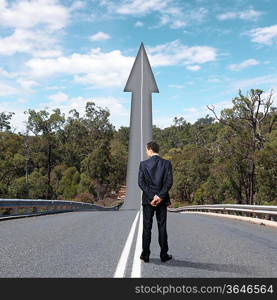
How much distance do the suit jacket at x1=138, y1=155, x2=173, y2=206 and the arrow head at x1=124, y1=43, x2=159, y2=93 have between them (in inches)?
1159

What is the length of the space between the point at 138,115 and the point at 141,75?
5.69 m

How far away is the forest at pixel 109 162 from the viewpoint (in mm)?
52688

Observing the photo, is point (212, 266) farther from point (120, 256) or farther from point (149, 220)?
point (120, 256)

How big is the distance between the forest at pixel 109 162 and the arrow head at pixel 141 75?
17861 mm

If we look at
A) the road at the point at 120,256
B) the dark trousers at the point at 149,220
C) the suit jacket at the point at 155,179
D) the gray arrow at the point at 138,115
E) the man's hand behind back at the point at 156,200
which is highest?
the gray arrow at the point at 138,115

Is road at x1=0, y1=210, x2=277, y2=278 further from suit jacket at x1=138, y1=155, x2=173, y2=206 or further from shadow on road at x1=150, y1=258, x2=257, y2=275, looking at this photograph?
suit jacket at x1=138, y1=155, x2=173, y2=206

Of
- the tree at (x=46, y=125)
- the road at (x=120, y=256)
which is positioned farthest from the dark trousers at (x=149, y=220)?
the tree at (x=46, y=125)

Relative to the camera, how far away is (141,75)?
36.1 metres

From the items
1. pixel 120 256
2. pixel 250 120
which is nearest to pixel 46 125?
pixel 250 120

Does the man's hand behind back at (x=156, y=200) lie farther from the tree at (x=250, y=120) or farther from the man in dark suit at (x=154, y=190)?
the tree at (x=250, y=120)

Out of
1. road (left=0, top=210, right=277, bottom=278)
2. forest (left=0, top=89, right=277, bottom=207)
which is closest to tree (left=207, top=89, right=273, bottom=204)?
forest (left=0, top=89, right=277, bottom=207)

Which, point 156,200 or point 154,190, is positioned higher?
point 154,190
